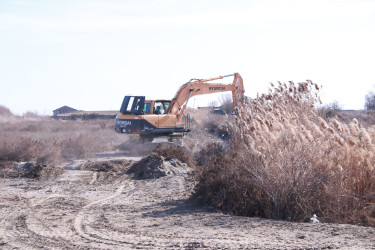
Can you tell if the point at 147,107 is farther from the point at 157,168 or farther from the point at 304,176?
the point at 304,176

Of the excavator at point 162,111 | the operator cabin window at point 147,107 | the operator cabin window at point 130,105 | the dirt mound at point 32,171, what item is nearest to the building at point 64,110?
the excavator at point 162,111

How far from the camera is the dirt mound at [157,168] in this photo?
1816 centimetres

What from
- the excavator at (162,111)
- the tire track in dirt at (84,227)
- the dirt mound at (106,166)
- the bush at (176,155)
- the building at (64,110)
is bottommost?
the tire track in dirt at (84,227)

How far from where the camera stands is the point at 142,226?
9.71 meters

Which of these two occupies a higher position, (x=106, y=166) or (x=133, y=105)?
(x=133, y=105)

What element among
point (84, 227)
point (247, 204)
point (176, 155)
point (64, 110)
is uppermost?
point (64, 110)

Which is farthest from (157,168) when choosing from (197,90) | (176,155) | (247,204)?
(197,90)

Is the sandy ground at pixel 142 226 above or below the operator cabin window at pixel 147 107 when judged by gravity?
below

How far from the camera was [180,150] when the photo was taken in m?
21.3

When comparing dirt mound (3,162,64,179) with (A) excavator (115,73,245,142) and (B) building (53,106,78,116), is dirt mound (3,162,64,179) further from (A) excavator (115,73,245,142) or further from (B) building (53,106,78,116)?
(B) building (53,106,78,116)

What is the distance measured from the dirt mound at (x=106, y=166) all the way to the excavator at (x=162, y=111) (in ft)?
16.1

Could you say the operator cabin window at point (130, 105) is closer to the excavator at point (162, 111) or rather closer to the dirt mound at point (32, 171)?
the excavator at point (162, 111)

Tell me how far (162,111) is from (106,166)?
317 inches

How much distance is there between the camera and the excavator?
88.6 feet
